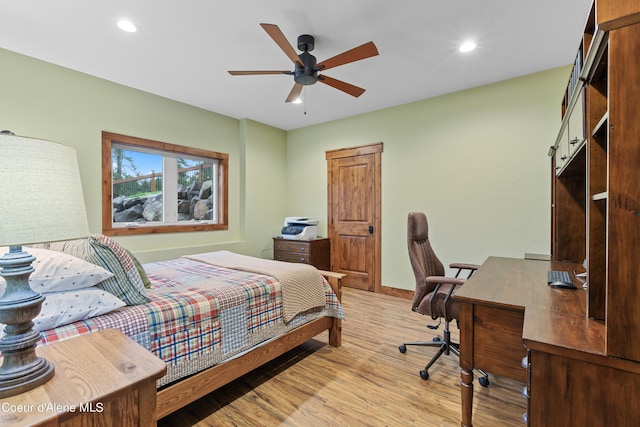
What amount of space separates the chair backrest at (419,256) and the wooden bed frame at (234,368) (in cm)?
70

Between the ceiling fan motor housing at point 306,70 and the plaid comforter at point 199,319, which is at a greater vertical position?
the ceiling fan motor housing at point 306,70

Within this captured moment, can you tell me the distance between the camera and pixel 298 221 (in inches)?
189

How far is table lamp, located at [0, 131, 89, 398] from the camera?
76cm

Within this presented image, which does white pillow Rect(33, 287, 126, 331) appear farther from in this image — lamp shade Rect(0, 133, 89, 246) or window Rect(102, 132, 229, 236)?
window Rect(102, 132, 229, 236)

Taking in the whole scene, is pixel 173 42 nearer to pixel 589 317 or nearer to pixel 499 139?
pixel 589 317

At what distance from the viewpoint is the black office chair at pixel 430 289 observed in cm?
208

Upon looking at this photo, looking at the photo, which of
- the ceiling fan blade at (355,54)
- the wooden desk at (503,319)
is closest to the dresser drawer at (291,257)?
the ceiling fan blade at (355,54)

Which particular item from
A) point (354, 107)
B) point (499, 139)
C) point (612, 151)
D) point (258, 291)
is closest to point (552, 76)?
point (499, 139)

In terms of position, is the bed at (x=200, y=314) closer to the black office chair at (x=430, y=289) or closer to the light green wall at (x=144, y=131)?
the black office chair at (x=430, y=289)

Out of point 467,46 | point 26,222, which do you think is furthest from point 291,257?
point 26,222

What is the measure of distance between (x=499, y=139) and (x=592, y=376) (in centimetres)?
310

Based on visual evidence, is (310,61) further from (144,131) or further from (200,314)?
(144,131)

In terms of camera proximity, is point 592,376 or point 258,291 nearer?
point 592,376

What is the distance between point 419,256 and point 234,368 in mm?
1599
